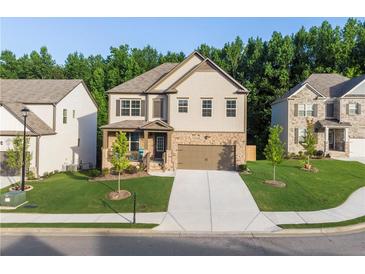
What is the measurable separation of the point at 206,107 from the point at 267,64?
875 inches

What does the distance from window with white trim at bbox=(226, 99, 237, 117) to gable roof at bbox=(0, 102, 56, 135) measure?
50.6ft

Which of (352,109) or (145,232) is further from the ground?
(352,109)

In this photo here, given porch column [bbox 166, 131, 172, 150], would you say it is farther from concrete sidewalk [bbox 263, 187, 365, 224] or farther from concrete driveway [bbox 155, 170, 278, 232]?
concrete sidewalk [bbox 263, 187, 365, 224]

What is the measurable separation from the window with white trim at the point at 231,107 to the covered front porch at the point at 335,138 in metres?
13.6

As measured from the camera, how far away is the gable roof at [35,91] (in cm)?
2453

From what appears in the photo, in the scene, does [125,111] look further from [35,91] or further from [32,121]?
[35,91]

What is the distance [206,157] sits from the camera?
21.2m

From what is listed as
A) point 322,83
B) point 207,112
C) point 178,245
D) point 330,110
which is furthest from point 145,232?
point 322,83

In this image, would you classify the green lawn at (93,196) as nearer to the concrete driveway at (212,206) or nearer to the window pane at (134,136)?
the concrete driveway at (212,206)

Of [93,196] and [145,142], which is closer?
[93,196]

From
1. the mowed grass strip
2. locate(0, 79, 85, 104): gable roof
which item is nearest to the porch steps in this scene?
the mowed grass strip

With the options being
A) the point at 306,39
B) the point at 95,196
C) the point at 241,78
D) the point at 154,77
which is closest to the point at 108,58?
the point at 241,78

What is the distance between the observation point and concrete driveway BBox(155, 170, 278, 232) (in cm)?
1108

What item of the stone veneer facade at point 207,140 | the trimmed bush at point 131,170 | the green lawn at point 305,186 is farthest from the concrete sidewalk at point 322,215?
the trimmed bush at point 131,170
